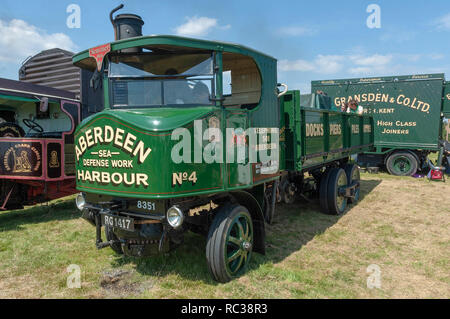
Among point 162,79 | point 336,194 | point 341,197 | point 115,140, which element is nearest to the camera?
point 115,140

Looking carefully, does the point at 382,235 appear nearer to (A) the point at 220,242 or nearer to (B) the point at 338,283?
(B) the point at 338,283

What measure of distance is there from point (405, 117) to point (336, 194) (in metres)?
7.26

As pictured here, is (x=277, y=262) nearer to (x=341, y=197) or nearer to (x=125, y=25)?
(x=341, y=197)

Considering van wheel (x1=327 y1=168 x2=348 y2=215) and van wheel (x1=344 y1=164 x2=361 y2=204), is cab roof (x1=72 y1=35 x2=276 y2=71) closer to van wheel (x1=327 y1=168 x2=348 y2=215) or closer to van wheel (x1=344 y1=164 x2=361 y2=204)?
van wheel (x1=327 y1=168 x2=348 y2=215)

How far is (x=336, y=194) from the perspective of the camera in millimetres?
6523

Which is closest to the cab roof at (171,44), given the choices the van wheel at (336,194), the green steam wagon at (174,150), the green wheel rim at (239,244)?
the green steam wagon at (174,150)

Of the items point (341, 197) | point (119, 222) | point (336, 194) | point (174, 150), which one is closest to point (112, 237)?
point (119, 222)

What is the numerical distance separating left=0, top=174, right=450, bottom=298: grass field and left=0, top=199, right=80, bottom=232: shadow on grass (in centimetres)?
4

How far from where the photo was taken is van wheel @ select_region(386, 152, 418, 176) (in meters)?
11.5

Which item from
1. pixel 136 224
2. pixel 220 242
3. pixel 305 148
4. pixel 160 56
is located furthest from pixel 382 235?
pixel 160 56

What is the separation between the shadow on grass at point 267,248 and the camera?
390cm

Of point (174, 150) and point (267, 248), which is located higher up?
point (174, 150)

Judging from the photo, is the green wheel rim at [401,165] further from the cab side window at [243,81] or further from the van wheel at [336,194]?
the cab side window at [243,81]

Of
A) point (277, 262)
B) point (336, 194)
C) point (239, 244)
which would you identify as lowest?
point (277, 262)
